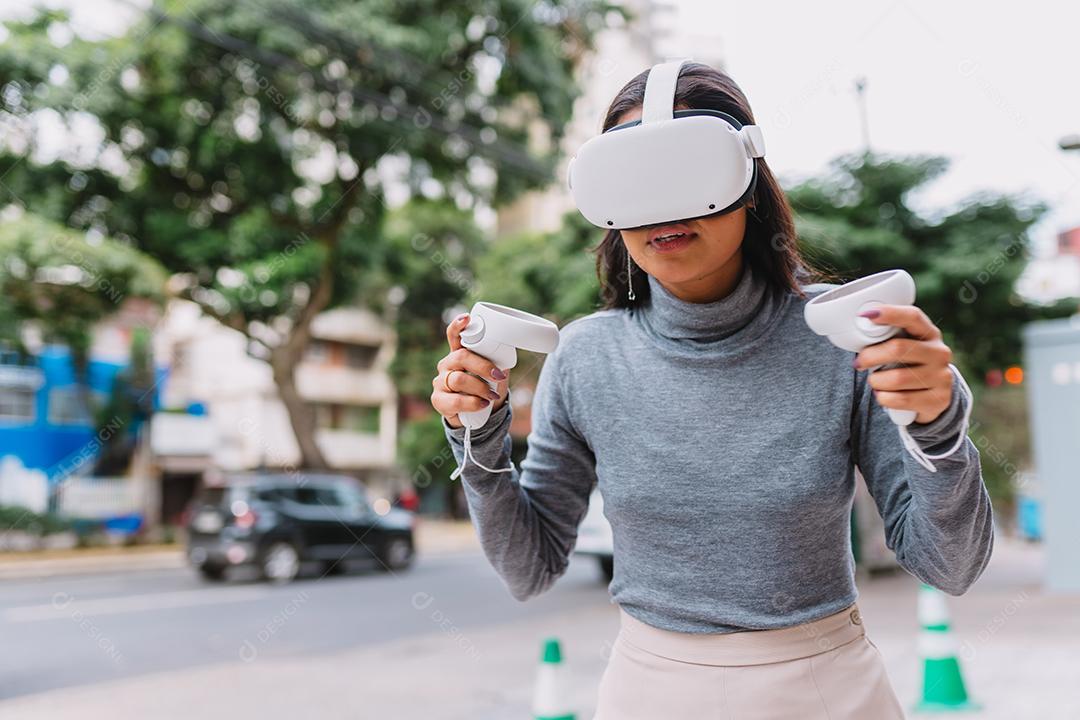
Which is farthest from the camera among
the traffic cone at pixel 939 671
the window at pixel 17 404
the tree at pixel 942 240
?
the window at pixel 17 404

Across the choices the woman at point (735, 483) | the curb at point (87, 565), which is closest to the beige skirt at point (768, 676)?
the woman at point (735, 483)

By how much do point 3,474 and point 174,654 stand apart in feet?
40.2

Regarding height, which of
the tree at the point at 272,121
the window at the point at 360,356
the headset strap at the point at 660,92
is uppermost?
the tree at the point at 272,121

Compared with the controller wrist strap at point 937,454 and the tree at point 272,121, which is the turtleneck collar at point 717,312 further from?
the tree at point 272,121

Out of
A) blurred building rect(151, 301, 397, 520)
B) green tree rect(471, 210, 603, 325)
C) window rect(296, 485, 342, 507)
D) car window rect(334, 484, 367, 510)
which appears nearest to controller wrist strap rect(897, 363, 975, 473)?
green tree rect(471, 210, 603, 325)

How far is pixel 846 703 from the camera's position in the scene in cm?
99

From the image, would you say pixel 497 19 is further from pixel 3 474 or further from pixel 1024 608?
pixel 3 474

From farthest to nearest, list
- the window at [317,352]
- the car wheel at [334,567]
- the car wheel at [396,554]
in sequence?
the window at [317,352] → the car wheel at [396,554] → the car wheel at [334,567]

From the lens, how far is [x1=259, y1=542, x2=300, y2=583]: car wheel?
34.6 feet

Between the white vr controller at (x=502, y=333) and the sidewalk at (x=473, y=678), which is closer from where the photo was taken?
the white vr controller at (x=502, y=333)

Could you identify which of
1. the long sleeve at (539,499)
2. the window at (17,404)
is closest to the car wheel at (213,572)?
the window at (17,404)

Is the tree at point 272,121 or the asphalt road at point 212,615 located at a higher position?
the tree at point 272,121

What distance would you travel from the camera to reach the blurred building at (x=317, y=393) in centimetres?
2538

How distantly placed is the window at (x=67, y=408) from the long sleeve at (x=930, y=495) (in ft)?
65.7
